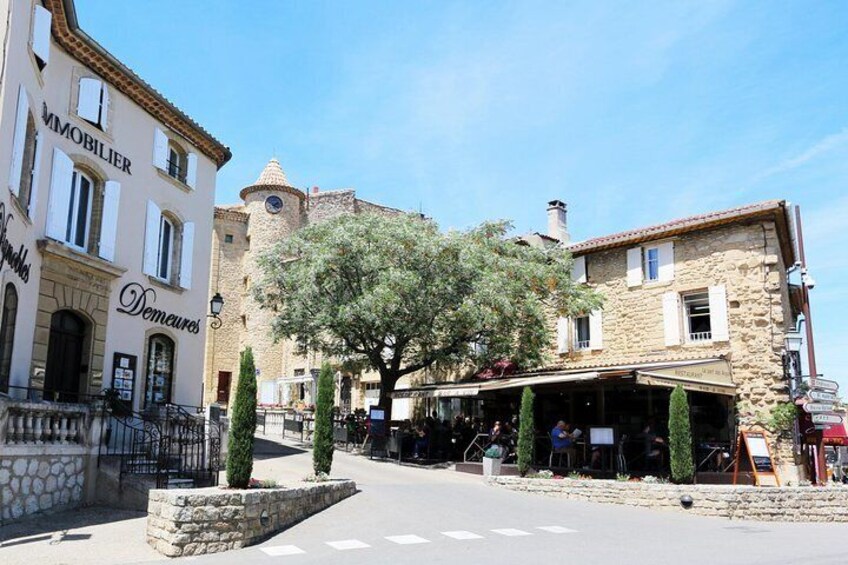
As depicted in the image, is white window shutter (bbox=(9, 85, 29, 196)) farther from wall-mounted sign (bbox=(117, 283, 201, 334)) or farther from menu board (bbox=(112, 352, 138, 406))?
menu board (bbox=(112, 352, 138, 406))

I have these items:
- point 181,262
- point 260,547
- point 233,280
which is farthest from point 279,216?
point 260,547

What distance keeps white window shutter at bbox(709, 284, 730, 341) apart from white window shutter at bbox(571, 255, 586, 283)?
4.64 m

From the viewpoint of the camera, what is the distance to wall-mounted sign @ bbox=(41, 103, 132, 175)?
1314 cm

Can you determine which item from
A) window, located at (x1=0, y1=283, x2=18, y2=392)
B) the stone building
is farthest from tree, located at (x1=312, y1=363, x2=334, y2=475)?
the stone building

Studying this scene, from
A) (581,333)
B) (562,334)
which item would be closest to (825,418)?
(581,333)

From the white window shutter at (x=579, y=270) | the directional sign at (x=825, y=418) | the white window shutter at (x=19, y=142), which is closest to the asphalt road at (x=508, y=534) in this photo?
the directional sign at (x=825, y=418)

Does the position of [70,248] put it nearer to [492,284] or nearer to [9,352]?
[9,352]

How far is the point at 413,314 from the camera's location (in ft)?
66.4

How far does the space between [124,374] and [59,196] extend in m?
3.87

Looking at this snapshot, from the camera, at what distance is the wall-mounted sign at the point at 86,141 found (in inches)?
517

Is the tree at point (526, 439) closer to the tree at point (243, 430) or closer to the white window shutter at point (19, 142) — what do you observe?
the tree at point (243, 430)

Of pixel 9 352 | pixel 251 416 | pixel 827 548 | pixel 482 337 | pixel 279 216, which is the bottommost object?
pixel 827 548

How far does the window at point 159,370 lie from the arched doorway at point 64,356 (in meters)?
1.89

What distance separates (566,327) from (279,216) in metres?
19.1
